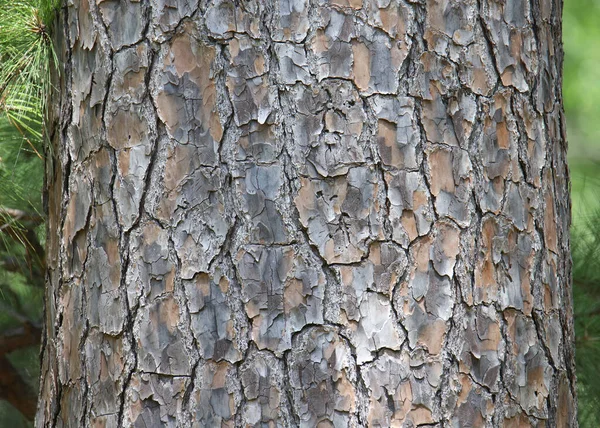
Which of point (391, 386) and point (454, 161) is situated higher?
point (454, 161)

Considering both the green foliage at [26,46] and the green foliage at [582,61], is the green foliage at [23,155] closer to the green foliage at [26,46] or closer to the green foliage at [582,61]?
the green foliage at [26,46]

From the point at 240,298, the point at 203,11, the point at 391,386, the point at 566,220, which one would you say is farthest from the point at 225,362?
the point at 566,220

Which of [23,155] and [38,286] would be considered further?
[38,286]

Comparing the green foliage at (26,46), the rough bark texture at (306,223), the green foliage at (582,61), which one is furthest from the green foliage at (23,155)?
the green foliage at (582,61)

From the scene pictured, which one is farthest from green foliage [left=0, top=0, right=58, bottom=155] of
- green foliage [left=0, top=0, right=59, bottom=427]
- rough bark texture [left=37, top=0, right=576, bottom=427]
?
rough bark texture [left=37, top=0, right=576, bottom=427]

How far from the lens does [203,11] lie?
892mm

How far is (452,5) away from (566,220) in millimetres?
364

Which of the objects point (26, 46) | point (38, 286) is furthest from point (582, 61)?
point (26, 46)

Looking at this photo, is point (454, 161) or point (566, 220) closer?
point (454, 161)

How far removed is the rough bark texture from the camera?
86 cm

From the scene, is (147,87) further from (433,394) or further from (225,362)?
(433,394)

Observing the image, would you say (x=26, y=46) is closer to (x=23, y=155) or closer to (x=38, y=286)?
(x=23, y=155)

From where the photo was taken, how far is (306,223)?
865 mm

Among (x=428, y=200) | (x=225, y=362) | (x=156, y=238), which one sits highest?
(x=428, y=200)
